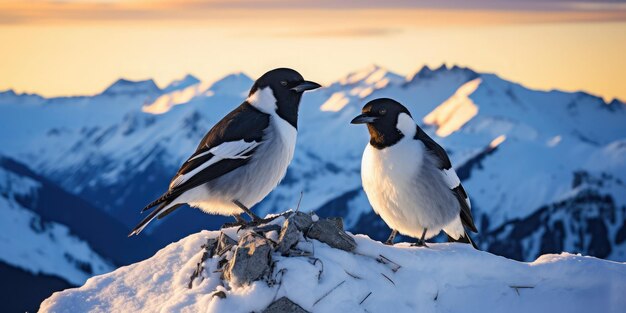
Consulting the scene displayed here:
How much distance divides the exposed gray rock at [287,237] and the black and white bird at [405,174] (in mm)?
2375

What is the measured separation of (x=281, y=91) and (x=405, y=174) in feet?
7.32

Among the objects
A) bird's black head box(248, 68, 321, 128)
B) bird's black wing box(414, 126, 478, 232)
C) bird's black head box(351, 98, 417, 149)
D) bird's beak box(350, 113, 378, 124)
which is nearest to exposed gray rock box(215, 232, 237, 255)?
bird's black head box(248, 68, 321, 128)

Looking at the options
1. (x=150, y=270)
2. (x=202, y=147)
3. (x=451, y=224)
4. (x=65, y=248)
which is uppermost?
(x=202, y=147)

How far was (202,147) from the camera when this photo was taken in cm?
1284

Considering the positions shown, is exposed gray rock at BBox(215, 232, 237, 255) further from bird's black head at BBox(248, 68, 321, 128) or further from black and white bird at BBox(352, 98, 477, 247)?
black and white bird at BBox(352, 98, 477, 247)

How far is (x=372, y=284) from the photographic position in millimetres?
10875

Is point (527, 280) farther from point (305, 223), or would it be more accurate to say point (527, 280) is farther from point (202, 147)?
point (202, 147)

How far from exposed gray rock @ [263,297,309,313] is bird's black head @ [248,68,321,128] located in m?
3.68

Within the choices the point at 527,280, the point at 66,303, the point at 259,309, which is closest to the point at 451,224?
the point at 527,280

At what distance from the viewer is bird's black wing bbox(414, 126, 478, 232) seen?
13328 mm

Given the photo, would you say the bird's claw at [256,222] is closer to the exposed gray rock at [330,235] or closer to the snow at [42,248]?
the exposed gray rock at [330,235]

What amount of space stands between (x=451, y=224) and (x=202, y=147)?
4.30 metres

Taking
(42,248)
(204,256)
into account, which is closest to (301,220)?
(204,256)

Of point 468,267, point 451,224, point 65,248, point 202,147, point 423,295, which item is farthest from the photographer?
point 65,248
